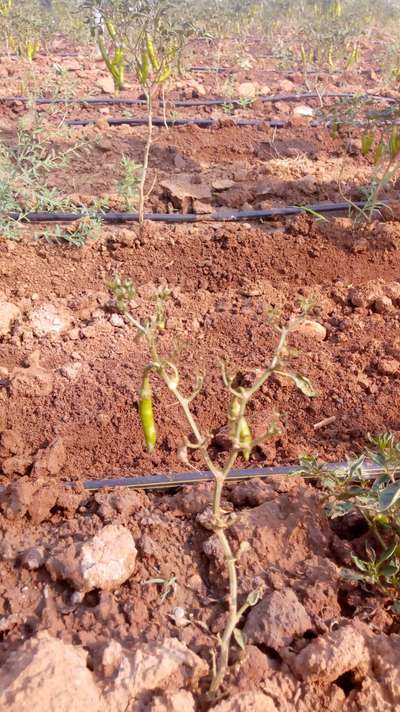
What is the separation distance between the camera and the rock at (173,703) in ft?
4.60

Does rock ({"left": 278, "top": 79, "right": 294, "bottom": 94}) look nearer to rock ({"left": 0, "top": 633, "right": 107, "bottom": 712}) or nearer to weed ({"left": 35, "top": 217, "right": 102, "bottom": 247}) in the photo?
weed ({"left": 35, "top": 217, "right": 102, "bottom": 247})

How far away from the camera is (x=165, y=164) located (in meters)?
4.98

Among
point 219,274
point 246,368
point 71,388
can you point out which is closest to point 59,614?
point 71,388

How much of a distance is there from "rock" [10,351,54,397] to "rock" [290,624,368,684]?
1.58m

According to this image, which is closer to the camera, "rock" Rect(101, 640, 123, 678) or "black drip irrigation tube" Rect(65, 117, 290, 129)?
"rock" Rect(101, 640, 123, 678)

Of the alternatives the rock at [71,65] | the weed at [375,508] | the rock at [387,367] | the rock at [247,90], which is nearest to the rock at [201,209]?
the rock at [387,367]

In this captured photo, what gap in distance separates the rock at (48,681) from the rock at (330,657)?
1.71ft

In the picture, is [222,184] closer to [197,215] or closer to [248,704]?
[197,215]

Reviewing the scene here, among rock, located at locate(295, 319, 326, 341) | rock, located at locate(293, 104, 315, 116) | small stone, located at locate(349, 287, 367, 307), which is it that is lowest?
rock, located at locate(295, 319, 326, 341)

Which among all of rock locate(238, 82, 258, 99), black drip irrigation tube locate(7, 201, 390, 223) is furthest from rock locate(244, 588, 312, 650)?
rock locate(238, 82, 258, 99)

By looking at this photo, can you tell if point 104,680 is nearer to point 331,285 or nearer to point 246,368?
point 246,368

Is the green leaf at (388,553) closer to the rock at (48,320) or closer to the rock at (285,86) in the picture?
the rock at (48,320)

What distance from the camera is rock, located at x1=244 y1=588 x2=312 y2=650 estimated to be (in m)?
1.59

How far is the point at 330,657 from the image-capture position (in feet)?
4.86
